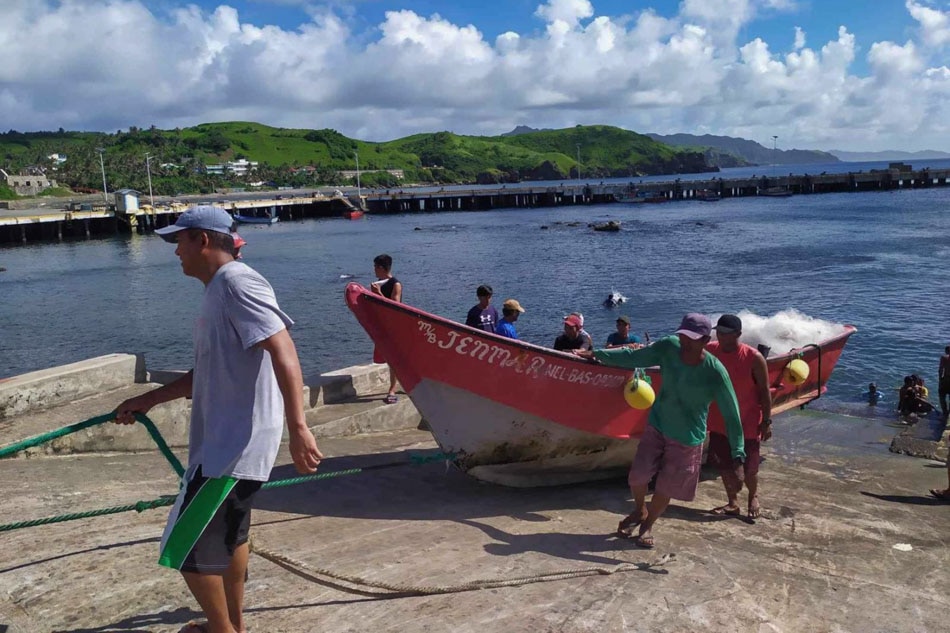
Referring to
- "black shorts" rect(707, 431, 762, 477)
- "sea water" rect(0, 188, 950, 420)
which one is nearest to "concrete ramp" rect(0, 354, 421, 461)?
"black shorts" rect(707, 431, 762, 477)

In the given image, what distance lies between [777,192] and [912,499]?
96771 mm

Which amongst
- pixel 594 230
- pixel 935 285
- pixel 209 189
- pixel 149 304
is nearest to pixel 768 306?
pixel 935 285

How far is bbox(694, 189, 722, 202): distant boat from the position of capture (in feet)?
316

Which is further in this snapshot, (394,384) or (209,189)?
(209,189)

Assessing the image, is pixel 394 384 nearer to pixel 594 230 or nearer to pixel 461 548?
pixel 461 548

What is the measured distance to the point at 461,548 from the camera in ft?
17.5

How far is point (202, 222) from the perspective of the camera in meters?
3.05

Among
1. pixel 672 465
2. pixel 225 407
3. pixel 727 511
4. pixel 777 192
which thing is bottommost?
pixel 727 511

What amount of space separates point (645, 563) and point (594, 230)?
5807 centimetres

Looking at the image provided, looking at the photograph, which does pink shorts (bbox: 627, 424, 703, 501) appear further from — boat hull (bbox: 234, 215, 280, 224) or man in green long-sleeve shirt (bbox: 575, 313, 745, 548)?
boat hull (bbox: 234, 215, 280, 224)

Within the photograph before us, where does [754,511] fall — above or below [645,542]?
below

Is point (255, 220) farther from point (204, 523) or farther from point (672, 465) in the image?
point (204, 523)

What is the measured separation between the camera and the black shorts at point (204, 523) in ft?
9.75

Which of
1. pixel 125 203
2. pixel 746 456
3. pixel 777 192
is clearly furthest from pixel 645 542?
pixel 777 192
